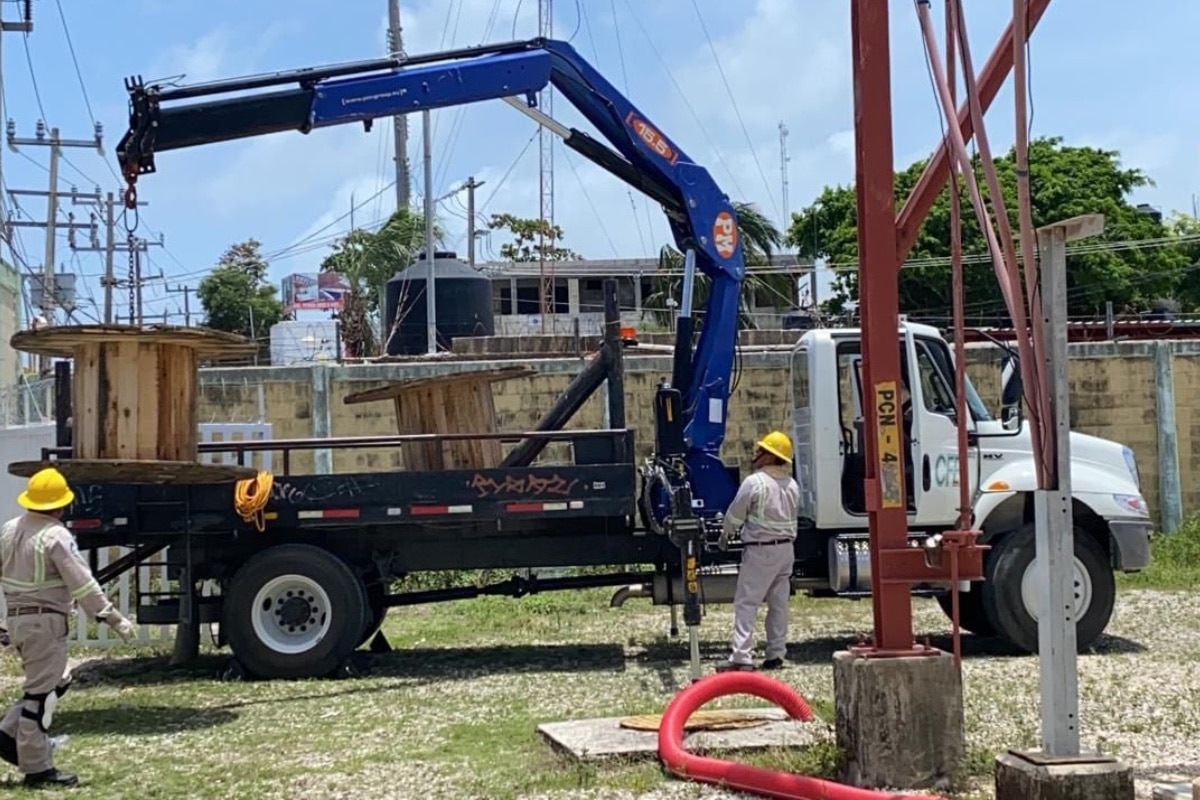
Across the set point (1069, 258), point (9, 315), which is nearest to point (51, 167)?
point (9, 315)

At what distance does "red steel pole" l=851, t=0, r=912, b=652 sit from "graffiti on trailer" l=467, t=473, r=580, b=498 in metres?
4.38

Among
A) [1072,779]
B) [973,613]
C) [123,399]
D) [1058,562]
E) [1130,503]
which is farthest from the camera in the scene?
[973,613]

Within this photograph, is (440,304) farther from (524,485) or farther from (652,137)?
(524,485)

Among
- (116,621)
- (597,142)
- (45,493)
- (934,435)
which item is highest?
(597,142)

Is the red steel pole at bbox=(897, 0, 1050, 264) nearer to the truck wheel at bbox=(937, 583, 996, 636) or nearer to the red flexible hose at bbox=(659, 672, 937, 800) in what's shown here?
the red flexible hose at bbox=(659, 672, 937, 800)

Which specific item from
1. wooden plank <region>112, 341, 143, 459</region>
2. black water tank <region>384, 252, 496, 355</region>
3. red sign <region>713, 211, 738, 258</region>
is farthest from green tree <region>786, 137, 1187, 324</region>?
wooden plank <region>112, 341, 143, 459</region>

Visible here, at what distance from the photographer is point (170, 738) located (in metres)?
8.66

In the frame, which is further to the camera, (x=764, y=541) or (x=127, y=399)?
(x=764, y=541)

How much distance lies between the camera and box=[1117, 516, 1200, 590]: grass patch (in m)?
15.6

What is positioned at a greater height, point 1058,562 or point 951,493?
point 951,493

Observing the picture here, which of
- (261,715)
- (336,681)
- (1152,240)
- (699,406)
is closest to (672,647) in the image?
(699,406)

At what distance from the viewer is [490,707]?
30.7 ft

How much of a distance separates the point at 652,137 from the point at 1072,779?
7.77 metres

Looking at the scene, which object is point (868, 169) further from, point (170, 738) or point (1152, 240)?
point (1152, 240)
